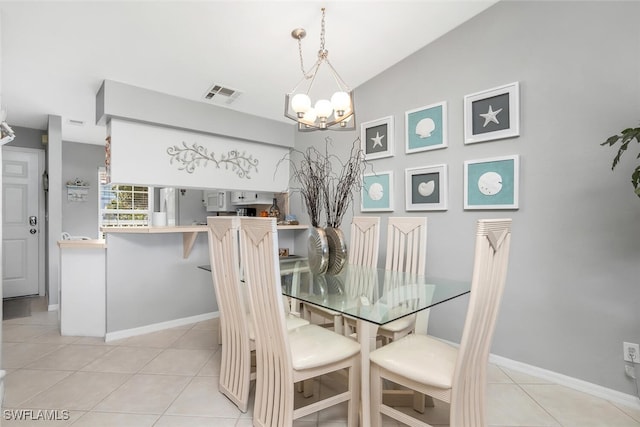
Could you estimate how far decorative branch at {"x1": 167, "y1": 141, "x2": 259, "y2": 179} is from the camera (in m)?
3.40

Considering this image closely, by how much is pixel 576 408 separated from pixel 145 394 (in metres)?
2.64

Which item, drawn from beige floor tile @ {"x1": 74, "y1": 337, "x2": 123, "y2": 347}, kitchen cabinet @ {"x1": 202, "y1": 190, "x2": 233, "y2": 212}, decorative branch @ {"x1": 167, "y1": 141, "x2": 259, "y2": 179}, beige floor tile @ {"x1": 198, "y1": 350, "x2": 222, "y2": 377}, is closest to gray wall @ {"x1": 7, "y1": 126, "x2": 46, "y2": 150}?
kitchen cabinet @ {"x1": 202, "y1": 190, "x2": 233, "y2": 212}

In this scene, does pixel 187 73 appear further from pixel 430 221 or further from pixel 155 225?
pixel 430 221

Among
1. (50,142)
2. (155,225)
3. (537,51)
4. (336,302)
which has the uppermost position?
(537,51)

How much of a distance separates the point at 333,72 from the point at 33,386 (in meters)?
3.47

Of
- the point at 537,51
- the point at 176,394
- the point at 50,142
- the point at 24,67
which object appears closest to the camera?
the point at 176,394

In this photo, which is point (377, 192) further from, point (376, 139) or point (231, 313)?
point (231, 313)

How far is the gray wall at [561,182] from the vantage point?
1979 mm

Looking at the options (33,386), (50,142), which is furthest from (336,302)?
(50,142)

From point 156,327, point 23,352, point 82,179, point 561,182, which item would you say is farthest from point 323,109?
point 82,179

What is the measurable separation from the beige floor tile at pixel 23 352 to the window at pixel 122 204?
257 centimetres

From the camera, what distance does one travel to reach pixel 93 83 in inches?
115

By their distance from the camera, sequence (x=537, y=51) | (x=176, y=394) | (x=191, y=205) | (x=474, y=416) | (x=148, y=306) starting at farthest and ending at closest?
(x=191, y=205) → (x=148, y=306) → (x=537, y=51) → (x=176, y=394) → (x=474, y=416)

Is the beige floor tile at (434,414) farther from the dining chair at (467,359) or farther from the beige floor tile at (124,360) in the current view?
the beige floor tile at (124,360)
